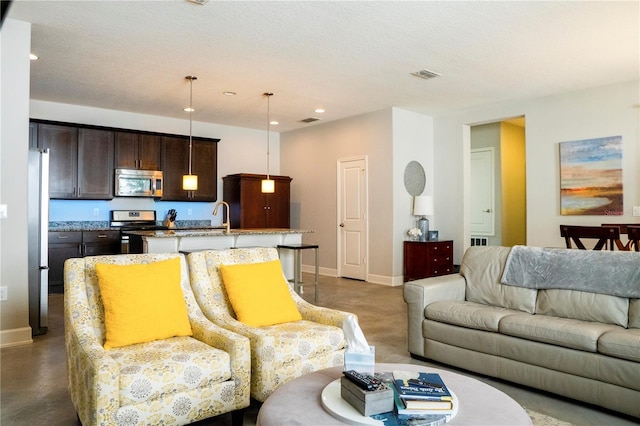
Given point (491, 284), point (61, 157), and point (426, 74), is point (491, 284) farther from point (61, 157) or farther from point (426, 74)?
point (61, 157)

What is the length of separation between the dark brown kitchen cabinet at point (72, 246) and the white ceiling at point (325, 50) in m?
1.97

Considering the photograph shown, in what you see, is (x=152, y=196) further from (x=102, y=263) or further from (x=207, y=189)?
(x=102, y=263)

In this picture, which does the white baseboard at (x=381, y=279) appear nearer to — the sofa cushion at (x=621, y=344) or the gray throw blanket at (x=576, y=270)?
the gray throw blanket at (x=576, y=270)

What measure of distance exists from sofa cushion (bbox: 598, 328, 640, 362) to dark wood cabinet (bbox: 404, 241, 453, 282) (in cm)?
427

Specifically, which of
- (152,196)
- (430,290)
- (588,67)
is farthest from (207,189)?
(588,67)

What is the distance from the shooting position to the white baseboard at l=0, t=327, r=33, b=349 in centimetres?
380

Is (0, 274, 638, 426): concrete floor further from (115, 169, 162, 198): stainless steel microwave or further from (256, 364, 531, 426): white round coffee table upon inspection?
(115, 169, 162, 198): stainless steel microwave

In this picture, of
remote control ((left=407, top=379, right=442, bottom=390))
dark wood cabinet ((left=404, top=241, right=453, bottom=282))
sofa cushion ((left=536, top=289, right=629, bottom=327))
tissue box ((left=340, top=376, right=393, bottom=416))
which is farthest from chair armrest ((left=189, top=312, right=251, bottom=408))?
dark wood cabinet ((left=404, top=241, right=453, bottom=282))

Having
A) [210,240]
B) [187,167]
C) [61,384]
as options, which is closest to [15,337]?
[61,384]

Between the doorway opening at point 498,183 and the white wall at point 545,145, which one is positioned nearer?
the white wall at point 545,145

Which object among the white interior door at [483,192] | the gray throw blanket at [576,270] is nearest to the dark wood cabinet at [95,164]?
the gray throw blanket at [576,270]

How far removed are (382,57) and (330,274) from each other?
174 inches

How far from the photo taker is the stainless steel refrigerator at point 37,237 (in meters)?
4.13

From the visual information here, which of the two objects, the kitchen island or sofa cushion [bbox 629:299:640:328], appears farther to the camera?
the kitchen island
